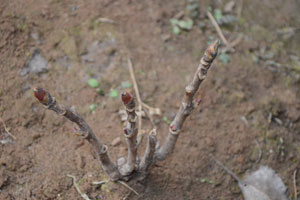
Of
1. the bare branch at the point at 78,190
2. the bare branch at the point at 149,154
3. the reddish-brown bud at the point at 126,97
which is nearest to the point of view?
the reddish-brown bud at the point at 126,97

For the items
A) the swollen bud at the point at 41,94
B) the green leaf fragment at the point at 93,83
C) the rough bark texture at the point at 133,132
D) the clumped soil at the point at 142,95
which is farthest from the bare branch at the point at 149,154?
the green leaf fragment at the point at 93,83

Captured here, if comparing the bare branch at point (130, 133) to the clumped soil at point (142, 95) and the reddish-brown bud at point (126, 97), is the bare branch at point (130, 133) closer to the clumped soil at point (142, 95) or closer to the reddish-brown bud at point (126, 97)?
the reddish-brown bud at point (126, 97)

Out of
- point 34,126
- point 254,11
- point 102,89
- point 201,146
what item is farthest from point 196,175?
point 254,11

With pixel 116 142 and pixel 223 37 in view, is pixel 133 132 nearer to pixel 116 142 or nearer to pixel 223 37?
pixel 116 142

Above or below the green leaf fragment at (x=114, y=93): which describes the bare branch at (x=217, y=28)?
below

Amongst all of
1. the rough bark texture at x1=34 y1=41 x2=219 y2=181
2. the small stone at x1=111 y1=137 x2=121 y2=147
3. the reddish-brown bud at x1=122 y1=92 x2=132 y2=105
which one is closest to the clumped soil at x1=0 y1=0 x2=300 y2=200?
the small stone at x1=111 y1=137 x2=121 y2=147

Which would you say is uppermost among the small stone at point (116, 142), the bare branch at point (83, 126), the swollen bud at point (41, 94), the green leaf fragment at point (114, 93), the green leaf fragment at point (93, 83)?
the swollen bud at point (41, 94)

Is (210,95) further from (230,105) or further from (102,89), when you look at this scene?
(102,89)

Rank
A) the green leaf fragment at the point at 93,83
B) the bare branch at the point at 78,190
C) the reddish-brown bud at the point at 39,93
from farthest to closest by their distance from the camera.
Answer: the green leaf fragment at the point at 93,83 < the bare branch at the point at 78,190 < the reddish-brown bud at the point at 39,93
